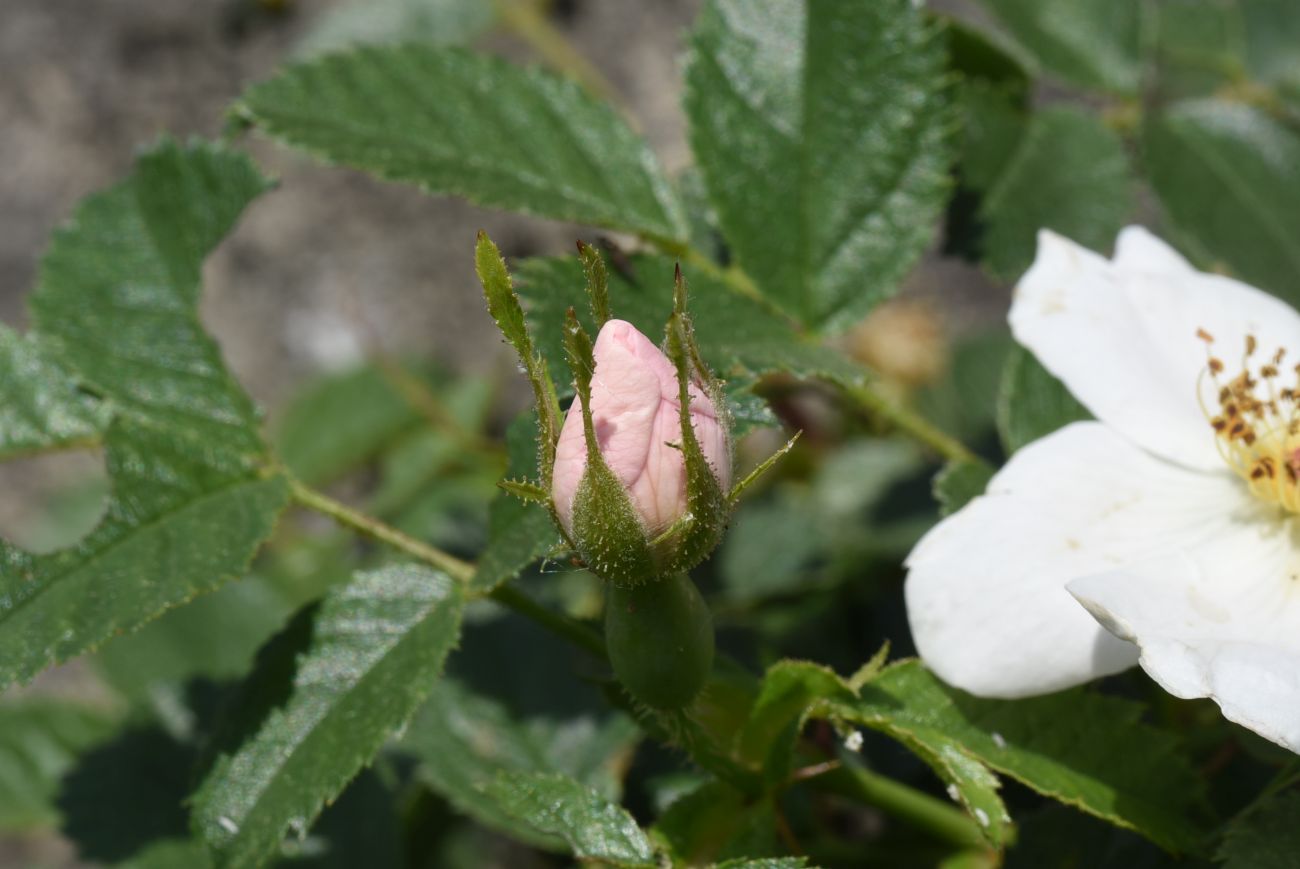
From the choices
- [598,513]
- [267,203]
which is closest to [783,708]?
[598,513]

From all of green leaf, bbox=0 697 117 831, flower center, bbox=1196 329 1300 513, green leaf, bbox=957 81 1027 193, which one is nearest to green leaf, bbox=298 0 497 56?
green leaf, bbox=957 81 1027 193

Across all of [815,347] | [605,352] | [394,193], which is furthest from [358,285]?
[605,352]

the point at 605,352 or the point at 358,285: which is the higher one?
the point at 605,352

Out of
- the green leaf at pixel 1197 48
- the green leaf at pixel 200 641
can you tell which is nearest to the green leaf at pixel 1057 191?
the green leaf at pixel 1197 48

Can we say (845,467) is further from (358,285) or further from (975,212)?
(358,285)

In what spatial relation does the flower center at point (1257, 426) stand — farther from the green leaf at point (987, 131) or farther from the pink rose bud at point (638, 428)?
the pink rose bud at point (638, 428)

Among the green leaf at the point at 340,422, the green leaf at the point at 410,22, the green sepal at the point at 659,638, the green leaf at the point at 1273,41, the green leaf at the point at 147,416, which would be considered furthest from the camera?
the green leaf at the point at 340,422
